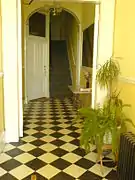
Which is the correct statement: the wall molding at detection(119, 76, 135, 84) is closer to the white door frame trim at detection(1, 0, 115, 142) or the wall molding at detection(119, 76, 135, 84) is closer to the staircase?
the white door frame trim at detection(1, 0, 115, 142)

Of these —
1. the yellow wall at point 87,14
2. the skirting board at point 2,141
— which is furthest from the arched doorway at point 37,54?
the skirting board at point 2,141

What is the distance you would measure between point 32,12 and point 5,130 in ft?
13.0

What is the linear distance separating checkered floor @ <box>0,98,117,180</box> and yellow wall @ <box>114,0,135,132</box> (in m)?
0.89

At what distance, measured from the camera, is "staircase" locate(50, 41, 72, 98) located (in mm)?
8609

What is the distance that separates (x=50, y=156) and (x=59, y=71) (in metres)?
6.62

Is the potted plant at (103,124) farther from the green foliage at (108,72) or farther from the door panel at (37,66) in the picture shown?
the door panel at (37,66)

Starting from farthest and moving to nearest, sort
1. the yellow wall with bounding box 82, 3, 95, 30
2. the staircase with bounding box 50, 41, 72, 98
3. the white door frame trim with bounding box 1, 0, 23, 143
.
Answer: the staircase with bounding box 50, 41, 72, 98 < the yellow wall with bounding box 82, 3, 95, 30 < the white door frame trim with bounding box 1, 0, 23, 143

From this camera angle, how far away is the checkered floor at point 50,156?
2.77 metres

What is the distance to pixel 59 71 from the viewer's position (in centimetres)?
963

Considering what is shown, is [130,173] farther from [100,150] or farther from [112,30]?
[112,30]

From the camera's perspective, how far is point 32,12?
6.45 metres

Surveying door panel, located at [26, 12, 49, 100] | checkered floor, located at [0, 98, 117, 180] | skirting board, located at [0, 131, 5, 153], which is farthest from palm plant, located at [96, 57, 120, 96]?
door panel, located at [26, 12, 49, 100]

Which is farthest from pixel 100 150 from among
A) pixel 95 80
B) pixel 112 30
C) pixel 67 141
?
pixel 112 30

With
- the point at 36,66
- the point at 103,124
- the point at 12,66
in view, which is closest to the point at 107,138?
the point at 103,124
